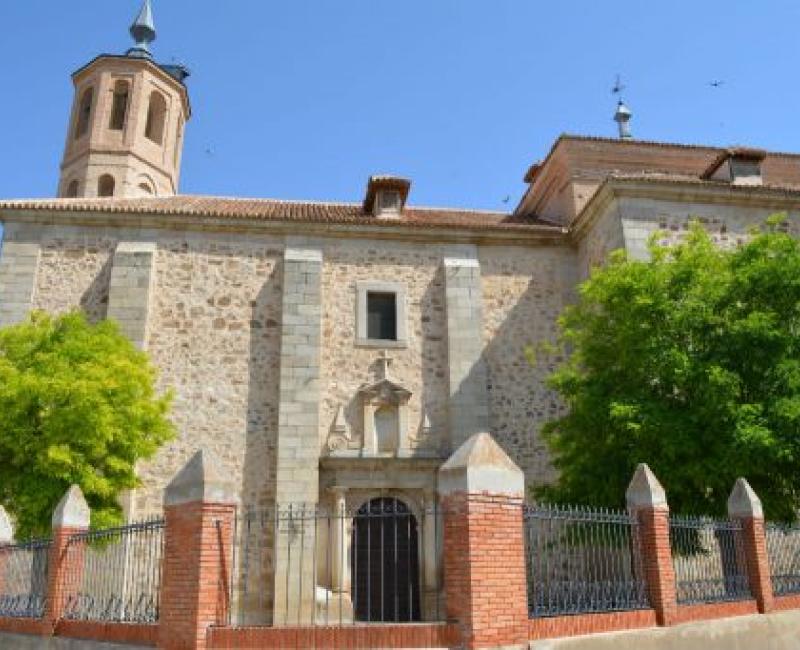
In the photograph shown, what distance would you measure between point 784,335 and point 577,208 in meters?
8.03

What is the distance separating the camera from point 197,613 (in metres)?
5.98

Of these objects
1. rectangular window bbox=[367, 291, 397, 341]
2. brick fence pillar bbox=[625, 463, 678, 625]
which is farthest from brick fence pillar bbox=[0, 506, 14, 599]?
brick fence pillar bbox=[625, 463, 678, 625]

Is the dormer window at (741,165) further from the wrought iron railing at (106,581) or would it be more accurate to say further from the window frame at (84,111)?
the window frame at (84,111)

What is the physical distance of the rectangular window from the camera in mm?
15250

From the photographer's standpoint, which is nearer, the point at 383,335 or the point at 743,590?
the point at 743,590

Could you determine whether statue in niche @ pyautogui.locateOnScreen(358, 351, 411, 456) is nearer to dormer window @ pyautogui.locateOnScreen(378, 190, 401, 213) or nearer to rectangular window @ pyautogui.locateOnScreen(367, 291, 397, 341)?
rectangular window @ pyautogui.locateOnScreen(367, 291, 397, 341)

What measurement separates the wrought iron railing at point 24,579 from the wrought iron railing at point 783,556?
8.74m

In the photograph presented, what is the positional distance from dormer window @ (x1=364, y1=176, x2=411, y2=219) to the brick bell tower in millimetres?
9295

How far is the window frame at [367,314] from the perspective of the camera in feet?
49.3

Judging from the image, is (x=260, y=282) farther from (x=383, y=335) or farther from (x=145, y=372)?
(x=145, y=372)

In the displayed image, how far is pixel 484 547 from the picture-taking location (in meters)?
5.84

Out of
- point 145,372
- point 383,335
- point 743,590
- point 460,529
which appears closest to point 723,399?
point 743,590

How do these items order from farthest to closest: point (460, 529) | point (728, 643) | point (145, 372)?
1. point (145, 372)
2. point (728, 643)
3. point (460, 529)

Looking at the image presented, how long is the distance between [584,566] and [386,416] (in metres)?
7.43
